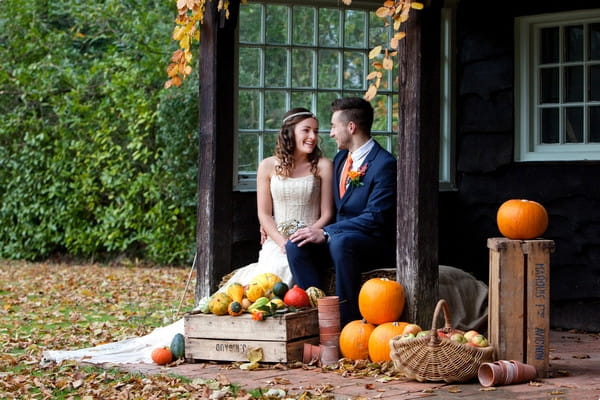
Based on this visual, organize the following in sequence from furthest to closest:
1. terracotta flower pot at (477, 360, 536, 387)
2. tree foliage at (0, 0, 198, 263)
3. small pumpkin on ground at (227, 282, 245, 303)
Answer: tree foliage at (0, 0, 198, 263) → small pumpkin on ground at (227, 282, 245, 303) → terracotta flower pot at (477, 360, 536, 387)

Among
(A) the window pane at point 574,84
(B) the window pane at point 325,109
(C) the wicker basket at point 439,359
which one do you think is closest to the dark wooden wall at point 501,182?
(A) the window pane at point 574,84

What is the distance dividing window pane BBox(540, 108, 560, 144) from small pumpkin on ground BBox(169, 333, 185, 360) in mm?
3030

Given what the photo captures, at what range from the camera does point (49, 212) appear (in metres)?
12.0

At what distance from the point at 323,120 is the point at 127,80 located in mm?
3432

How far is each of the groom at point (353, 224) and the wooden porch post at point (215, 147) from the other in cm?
71

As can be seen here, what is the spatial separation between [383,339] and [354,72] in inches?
131

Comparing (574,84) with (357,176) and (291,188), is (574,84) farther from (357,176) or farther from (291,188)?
(291,188)

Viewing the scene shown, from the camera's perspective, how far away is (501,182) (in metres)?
7.12

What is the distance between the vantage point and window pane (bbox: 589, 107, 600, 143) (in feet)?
22.6

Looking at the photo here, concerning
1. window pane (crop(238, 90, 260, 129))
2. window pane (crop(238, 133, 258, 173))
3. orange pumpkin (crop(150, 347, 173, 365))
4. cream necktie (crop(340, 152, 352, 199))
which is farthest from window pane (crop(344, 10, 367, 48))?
orange pumpkin (crop(150, 347, 173, 365))

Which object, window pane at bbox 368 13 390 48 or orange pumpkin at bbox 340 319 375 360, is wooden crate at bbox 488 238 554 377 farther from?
window pane at bbox 368 13 390 48

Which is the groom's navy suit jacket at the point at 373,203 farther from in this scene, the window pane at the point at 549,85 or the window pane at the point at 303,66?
the window pane at the point at 303,66

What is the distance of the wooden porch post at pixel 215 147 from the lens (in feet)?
21.1

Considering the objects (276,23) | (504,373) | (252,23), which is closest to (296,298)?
(504,373)
